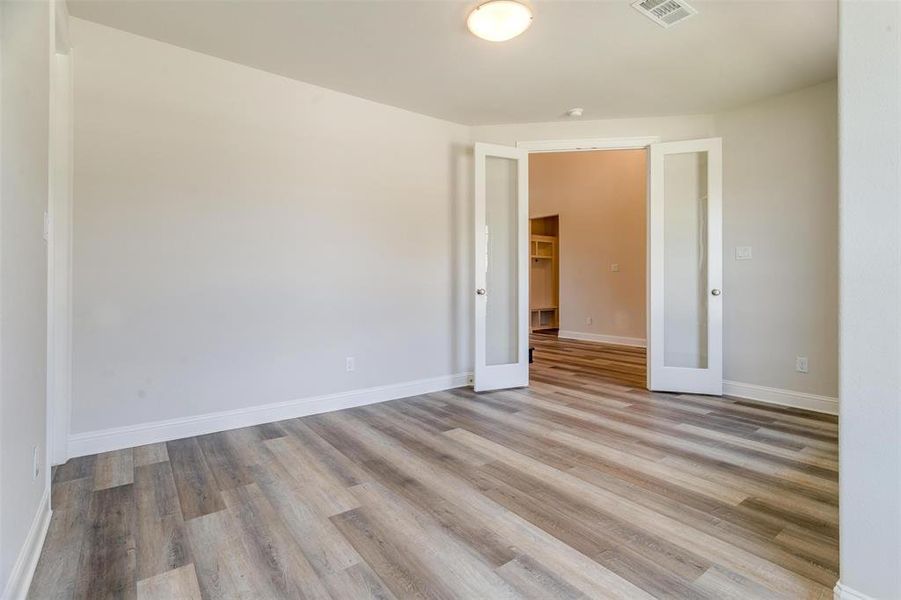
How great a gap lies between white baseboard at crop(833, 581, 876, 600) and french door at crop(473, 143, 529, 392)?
285 cm

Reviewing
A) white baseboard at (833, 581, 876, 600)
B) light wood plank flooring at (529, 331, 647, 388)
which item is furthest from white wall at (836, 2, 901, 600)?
light wood plank flooring at (529, 331, 647, 388)

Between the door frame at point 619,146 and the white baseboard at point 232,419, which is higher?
the door frame at point 619,146

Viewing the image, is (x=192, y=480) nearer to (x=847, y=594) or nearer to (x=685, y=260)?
(x=847, y=594)

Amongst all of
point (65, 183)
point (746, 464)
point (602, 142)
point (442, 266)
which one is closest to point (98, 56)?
point (65, 183)

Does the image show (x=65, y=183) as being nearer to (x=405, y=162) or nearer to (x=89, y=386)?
(x=89, y=386)

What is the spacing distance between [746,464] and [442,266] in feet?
8.94

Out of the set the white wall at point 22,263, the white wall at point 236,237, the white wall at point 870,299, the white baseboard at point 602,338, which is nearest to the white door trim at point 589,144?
the white wall at point 236,237

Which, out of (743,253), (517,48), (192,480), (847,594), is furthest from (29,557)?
(743,253)

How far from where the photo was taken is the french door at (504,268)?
13.1ft

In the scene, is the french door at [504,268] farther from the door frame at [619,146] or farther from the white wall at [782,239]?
the white wall at [782,239]

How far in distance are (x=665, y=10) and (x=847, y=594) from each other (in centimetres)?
273

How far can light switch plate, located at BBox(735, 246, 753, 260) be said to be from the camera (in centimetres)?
375

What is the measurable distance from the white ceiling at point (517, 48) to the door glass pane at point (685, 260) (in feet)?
2.02

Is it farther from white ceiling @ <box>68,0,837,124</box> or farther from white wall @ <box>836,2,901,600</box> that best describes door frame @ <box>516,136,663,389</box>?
white wall @ <box>836,2,901,600</box>
